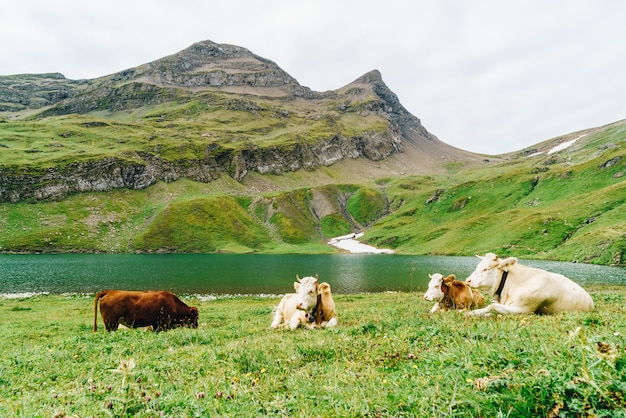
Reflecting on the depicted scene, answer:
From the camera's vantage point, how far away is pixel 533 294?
11.9 meters

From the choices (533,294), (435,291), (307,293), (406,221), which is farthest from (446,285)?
(406,221)

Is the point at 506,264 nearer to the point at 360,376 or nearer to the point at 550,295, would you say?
the point at 550,295

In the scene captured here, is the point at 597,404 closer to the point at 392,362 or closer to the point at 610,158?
the point at 392,362

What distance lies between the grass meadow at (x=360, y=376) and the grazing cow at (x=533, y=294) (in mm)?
3067

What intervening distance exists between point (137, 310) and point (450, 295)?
1558cm

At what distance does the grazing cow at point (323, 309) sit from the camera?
587 inches

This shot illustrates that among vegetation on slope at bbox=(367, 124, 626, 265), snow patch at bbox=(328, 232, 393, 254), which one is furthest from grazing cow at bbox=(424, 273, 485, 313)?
snow patch at bbox=(328, 232, 393, 254)

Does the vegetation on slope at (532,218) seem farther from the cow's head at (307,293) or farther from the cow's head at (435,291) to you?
the cow's head at (307,293)

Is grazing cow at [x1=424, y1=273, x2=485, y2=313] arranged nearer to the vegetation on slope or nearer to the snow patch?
the vegetation on slope

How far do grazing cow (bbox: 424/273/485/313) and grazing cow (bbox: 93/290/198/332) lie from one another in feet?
42.5

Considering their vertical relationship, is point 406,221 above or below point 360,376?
below

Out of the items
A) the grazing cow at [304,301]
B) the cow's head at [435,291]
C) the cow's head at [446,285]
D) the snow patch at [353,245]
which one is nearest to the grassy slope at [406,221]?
the snow patch at [353,245]

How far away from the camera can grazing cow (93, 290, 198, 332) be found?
16.6 meters

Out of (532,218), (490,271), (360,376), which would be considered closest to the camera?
(360,376)
